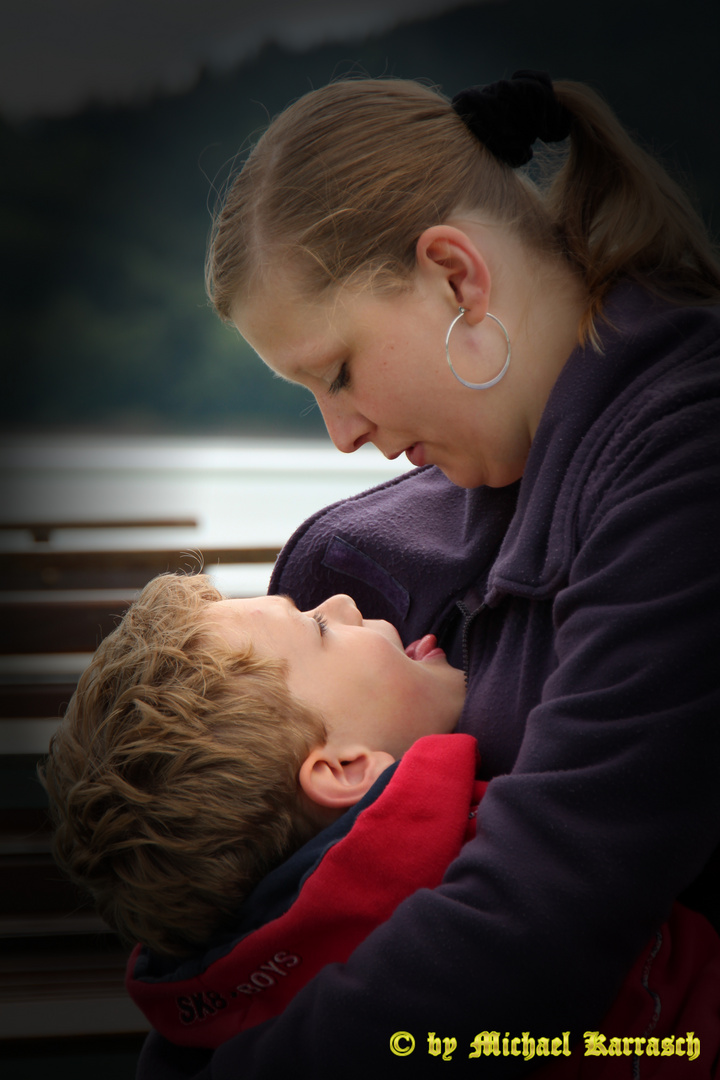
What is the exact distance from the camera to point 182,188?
200cm

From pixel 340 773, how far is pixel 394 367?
542 mm

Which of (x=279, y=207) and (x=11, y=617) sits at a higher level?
(x=279, y=207)

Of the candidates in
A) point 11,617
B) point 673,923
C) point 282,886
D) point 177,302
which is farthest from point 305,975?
point 177,302

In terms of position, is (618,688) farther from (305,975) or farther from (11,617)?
(11,617)

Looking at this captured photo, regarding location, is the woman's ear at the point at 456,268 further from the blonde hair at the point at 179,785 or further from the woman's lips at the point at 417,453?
the blonde hair at the point at 179,785

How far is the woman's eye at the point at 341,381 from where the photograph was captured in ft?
3.50

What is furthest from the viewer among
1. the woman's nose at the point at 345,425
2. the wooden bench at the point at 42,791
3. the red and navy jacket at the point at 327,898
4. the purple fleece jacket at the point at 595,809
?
the wooden bench at the point at 42,791

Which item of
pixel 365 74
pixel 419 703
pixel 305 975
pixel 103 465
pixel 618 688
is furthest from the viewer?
pixel 103 465

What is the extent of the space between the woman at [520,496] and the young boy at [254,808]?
0.23ft

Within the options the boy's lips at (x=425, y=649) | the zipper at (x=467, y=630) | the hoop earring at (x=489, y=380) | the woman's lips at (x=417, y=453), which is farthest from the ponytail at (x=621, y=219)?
the boy's lips at (x=425, y=649)

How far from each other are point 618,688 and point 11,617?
1.59 metres

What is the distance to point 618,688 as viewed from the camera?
0.74 m

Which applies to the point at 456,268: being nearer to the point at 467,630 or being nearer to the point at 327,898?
the point at 467,630

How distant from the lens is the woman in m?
0.73
